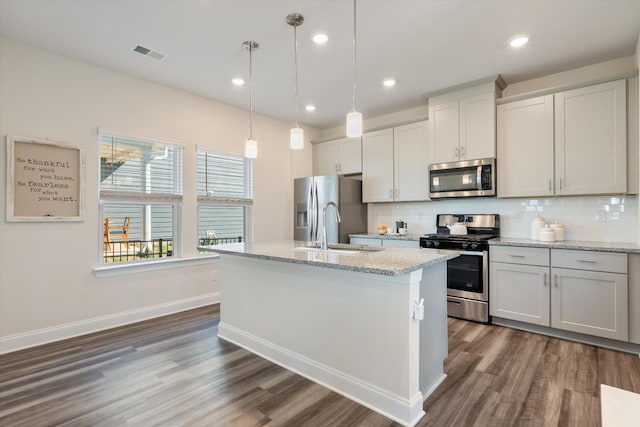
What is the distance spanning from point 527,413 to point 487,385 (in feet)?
1.02

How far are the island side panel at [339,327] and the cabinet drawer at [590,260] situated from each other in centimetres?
200

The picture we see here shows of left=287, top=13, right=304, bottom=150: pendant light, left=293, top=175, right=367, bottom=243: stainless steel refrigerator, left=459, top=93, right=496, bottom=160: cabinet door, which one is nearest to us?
left=287, top=13, right=304, bottom=150: pendant light

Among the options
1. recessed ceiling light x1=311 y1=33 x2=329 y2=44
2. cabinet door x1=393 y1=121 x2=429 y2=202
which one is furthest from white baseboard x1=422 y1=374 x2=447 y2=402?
recessed ceiling light x1=311 y1=33 x2=329 y2=44

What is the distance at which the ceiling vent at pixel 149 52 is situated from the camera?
2915 millimetres

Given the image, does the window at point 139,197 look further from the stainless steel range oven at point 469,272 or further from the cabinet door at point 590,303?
the cabinet door at point 590,303

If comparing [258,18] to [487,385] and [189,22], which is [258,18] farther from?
[487,385]

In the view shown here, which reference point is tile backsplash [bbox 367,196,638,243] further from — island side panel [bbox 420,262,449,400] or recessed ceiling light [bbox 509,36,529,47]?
island side panel [bbox 420,262,449,400]

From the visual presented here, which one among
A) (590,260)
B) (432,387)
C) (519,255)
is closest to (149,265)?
(432,387)

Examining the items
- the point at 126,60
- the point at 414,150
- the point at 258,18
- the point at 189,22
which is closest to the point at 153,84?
the point at 126,60

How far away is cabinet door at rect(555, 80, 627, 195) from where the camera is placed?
9.68 ft

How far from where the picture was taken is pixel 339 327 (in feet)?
6.98

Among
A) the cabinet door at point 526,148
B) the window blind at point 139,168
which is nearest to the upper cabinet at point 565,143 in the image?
the cabinet door at point 526,148

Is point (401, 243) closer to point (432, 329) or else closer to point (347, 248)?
point (347, 248)

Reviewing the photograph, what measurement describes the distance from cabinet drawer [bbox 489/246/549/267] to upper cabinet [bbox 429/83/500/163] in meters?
1.06
